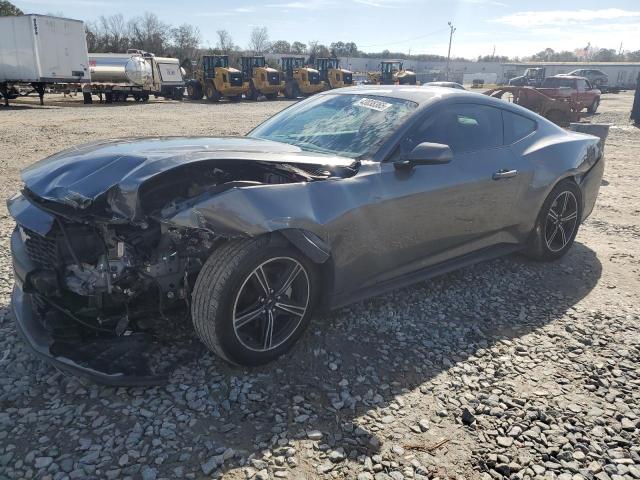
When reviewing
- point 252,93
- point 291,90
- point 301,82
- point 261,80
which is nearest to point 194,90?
point 252,93

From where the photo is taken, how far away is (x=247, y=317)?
2811mm

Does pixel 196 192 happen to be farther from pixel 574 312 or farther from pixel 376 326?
pixel 574 312

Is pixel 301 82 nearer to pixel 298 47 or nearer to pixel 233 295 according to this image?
pixel 233 295

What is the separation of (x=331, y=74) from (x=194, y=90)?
29.9 feet

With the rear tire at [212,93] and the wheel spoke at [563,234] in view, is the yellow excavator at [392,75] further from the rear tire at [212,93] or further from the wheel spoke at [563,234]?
the wheel spoke at [563,234]

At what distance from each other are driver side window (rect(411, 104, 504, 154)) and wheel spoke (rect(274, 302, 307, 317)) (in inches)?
55.9

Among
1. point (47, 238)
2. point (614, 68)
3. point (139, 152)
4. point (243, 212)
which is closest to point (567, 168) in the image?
point (243, 212)

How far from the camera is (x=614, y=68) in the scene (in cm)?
6072

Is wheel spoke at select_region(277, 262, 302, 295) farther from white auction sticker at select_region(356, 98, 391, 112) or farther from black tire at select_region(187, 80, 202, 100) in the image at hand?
black tire at select_region(187, 80, 202, 100)

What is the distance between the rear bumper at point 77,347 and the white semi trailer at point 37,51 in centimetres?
2083

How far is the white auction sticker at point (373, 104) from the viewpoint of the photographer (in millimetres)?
3744

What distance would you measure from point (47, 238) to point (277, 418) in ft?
5.36

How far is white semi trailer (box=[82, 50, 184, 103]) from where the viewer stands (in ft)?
79.3

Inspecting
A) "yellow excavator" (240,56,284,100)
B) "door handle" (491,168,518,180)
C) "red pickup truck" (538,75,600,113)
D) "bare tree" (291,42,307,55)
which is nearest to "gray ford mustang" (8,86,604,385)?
"door handle" (491,168,518,180)
